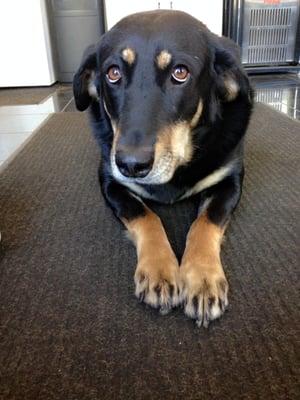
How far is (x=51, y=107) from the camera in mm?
3053

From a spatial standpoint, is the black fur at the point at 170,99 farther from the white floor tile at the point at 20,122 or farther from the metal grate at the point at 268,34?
the metal grate at the point at 268,34

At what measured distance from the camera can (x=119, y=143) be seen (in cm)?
85

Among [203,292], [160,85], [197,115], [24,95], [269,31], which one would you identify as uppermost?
[160,85]

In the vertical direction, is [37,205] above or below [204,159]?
below

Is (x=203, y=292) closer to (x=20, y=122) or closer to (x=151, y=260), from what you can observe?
(x=151, y=260)

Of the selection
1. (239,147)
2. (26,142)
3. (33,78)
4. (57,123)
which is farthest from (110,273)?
(33,78)

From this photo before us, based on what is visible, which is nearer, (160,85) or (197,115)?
(160,85)

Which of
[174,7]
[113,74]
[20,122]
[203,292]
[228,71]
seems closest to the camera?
[203,292]

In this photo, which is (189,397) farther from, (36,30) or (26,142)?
(36,30)

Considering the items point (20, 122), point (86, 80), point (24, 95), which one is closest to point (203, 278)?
point (86, 80)

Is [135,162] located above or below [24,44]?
above

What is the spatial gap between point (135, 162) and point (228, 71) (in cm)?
47

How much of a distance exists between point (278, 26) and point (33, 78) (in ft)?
8.78

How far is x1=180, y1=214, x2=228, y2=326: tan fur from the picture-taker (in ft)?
2.47
